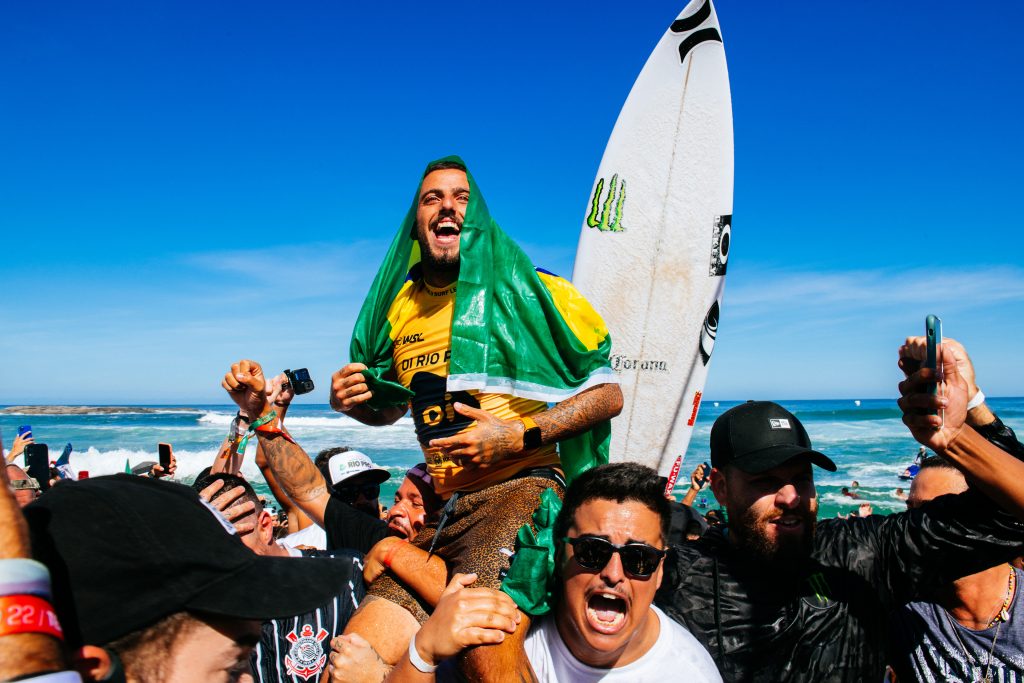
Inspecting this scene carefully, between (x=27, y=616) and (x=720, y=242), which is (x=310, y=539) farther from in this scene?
(x=720, y=242)

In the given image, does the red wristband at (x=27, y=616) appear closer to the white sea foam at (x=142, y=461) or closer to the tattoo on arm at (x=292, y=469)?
the tattoo on arm at (x=292, y=469)

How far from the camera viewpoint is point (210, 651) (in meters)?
1.19

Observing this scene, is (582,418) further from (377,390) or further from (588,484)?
(377,390)

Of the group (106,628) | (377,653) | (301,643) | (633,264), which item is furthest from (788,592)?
(633,264)

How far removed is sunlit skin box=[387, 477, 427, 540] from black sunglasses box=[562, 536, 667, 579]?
47.5 inches

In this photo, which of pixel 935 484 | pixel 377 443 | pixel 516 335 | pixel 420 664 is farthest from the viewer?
pixel 377 443

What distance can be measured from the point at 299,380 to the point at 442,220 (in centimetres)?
97

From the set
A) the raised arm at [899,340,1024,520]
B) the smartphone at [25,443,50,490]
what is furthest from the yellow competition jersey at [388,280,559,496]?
the smartphone at [25,443,50,490]

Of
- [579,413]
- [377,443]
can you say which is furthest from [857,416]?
[579,413]

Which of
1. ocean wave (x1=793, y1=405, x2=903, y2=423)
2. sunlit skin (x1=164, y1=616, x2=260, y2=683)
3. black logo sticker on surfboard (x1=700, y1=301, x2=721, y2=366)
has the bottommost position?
ocean wave (x1=793, y1=405, x2=903, y2=423)

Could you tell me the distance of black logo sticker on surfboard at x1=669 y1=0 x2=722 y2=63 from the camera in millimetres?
7590

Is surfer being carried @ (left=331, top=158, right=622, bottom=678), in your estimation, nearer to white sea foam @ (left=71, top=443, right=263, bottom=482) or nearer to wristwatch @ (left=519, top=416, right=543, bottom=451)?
wristwatch @ (left=519, top=416, right=543, bottom=451)

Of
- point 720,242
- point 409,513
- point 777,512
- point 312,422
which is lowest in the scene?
point 312,422

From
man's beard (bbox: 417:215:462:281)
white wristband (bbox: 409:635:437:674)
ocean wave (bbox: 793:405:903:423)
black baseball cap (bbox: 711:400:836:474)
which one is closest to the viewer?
white wristband (bbox: 409:635:437:674)
